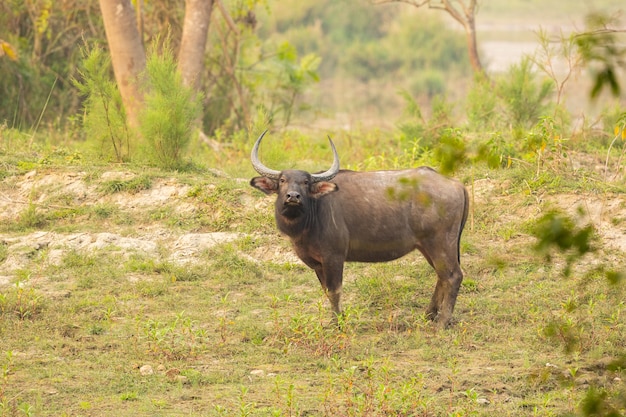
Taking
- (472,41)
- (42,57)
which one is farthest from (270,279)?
(42,57)

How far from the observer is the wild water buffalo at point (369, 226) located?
6.74 metres

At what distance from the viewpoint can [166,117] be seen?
31.1 ft

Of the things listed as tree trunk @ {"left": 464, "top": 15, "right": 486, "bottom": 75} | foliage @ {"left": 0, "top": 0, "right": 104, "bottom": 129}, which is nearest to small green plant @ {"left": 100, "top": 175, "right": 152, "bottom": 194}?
foliage @ {"left": 0, "top": 0, "right": 104, "bottom": 129}

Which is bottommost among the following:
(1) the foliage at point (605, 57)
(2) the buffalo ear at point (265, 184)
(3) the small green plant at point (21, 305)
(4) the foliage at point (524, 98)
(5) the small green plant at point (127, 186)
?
(3) the small green plant at point (21, 305)

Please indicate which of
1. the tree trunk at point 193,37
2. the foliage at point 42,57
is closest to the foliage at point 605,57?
the tree trunk at point 193,37

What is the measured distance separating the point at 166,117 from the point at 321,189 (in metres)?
3.28

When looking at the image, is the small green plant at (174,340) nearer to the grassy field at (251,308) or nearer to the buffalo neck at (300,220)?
the grassy field at (251,308)

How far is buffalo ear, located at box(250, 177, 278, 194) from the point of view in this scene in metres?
6.75

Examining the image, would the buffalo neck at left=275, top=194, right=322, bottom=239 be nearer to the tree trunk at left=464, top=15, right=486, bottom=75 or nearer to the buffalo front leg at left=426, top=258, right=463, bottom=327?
the buffalo front leg at left=426, top=258, right=463, bottom=327

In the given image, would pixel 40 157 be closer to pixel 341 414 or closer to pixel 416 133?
pixel 416 133

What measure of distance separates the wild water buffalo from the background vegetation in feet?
1.08

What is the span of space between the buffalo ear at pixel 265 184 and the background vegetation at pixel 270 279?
850mm

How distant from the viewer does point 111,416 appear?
16.7ft

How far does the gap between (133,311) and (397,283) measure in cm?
211
